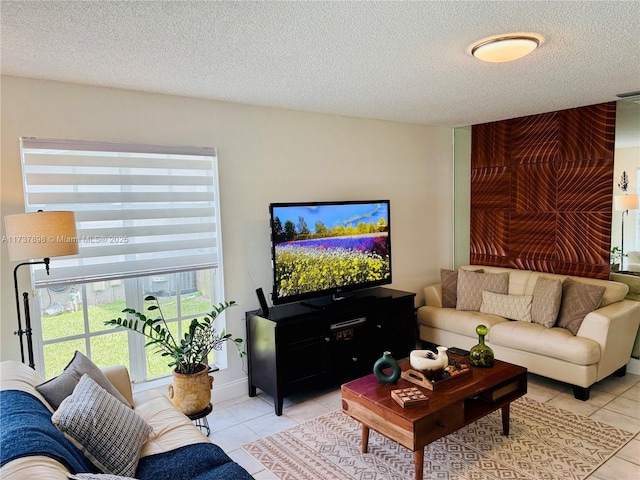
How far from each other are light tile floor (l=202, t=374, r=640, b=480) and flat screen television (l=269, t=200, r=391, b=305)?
86 centimetres

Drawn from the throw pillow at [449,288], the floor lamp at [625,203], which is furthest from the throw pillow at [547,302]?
the throw pillow at [449,288]

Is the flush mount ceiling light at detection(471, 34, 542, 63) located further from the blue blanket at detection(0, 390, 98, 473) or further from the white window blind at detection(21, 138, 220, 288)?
the blue blanket at detection(0, 390, 98, 473)

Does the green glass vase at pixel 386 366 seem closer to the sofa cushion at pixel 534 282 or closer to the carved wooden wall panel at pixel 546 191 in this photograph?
the sofa cushion at pixel 534 282

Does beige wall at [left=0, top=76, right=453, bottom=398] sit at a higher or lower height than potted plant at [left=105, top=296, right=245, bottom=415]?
higher

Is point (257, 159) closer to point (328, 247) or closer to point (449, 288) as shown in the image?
point (328, 247)

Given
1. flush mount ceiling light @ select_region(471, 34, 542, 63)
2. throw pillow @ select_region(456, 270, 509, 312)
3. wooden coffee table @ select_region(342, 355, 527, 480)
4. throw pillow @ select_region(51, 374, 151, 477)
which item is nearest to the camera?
throw pillow @ select_region(51, 374, 151, 477)

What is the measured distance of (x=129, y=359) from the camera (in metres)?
3.37

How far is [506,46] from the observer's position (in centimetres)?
230

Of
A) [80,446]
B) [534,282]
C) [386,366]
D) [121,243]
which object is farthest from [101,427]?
[534,282]

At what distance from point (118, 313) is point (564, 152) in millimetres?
4330

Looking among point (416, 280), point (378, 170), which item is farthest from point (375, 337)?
point (378, 170)

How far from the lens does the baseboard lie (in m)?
4.01

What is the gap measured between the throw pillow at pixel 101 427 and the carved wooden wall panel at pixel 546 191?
13.6 ft

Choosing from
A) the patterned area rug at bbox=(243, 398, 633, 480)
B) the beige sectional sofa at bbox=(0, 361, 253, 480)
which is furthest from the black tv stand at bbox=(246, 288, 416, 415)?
the beige sectional sofa at bbox=(0, 361, 253, 480)
